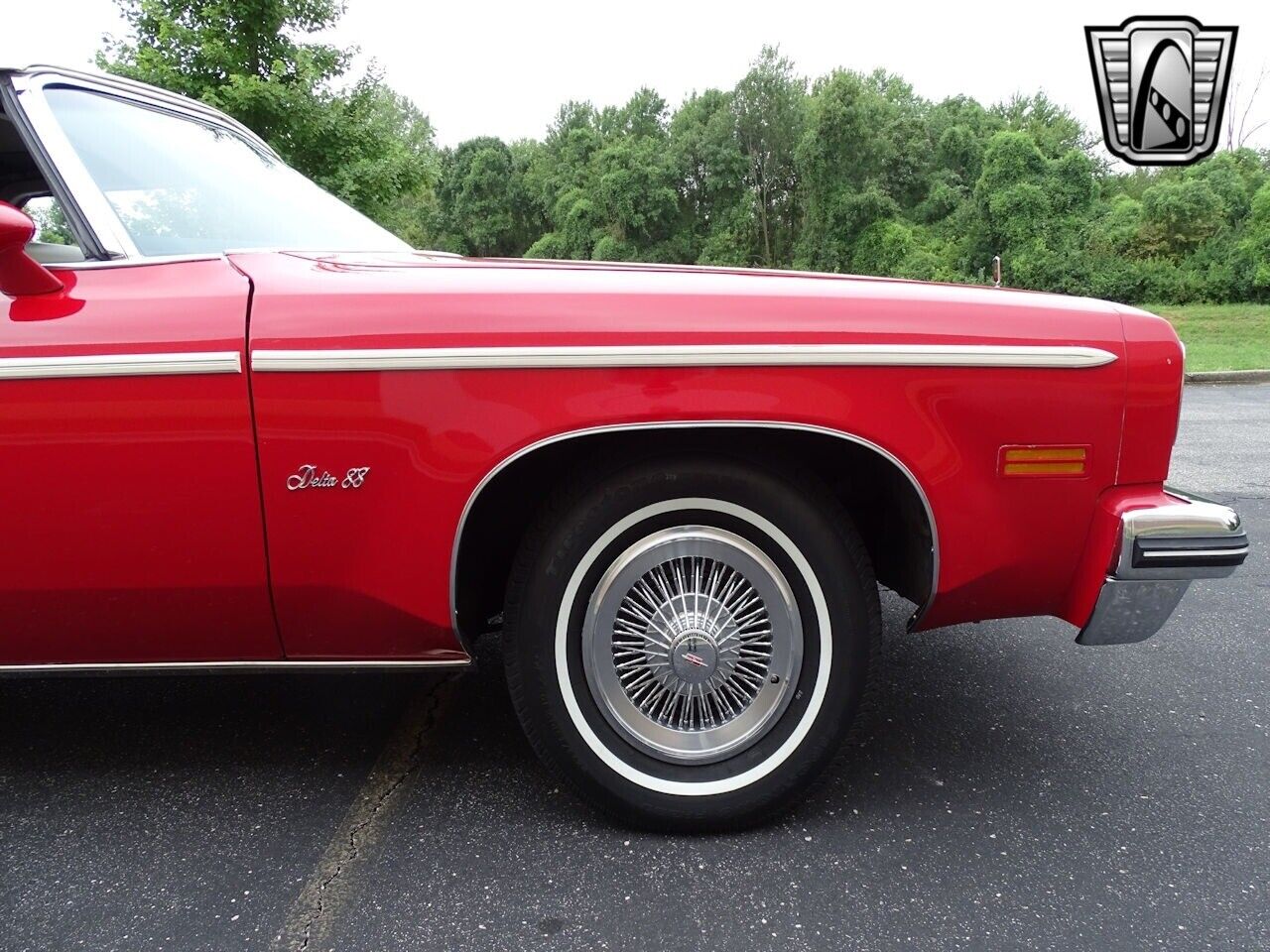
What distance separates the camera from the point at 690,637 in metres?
1.97

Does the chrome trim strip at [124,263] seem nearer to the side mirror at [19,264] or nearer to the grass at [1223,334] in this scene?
the side mirror at [19,264]

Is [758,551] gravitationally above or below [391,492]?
below

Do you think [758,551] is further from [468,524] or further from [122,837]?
[122,837]

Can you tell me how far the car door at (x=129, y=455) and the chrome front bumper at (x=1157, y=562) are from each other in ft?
6.04

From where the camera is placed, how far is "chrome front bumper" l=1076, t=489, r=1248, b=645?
1882 millimetres

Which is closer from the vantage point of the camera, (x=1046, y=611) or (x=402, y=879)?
(x=402, y=879)

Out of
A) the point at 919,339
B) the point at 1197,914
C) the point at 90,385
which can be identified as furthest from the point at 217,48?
the point at 1197,914

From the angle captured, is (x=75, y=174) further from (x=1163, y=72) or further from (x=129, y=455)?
(x=1163, y=72)

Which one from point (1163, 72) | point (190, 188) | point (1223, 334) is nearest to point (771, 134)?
point (1223, 334)

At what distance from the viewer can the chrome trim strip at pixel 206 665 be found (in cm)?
197

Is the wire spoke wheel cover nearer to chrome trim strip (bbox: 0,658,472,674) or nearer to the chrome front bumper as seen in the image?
chrome trim strip (bbox: 0,658,472,674)

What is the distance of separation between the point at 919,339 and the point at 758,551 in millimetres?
579

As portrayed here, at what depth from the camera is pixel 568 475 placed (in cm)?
196

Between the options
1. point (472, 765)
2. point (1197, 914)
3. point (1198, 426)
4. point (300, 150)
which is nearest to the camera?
point (1197, 914)
